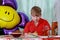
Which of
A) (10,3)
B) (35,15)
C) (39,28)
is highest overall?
(10,3)

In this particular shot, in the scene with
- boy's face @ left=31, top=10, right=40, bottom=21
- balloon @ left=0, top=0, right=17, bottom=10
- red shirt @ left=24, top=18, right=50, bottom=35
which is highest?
balloon @ left=0, top=0, right=17, bottom=10

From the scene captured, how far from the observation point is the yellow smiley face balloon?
1896 millimetres

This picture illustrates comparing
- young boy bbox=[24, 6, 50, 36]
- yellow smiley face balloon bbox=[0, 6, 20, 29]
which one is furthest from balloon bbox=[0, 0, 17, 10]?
young boy bbox=[24, 6, 50, 36]

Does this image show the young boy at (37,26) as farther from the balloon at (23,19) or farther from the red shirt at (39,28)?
the balloon at (23,19)

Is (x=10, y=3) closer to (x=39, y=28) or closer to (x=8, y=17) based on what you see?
(x=8, y=17)

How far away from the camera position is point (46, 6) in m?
1.99

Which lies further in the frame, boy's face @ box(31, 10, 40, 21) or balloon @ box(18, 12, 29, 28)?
balloon @ box(18, 12, 29, 28)

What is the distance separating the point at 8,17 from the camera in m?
1.91

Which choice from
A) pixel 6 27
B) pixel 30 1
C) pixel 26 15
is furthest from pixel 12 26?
pixel 30 1

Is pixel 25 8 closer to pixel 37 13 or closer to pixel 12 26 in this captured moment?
pixel 12 26

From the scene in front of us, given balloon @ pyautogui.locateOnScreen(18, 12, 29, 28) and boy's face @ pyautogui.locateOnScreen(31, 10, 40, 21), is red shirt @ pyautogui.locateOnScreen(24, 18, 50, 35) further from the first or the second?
balloon @ pyautogui.locateOnScreen(18, 12, 29, 28)

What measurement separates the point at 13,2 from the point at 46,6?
43 cm

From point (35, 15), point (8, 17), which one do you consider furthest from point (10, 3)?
point (35, 15)

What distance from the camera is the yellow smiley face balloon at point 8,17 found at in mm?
1896
